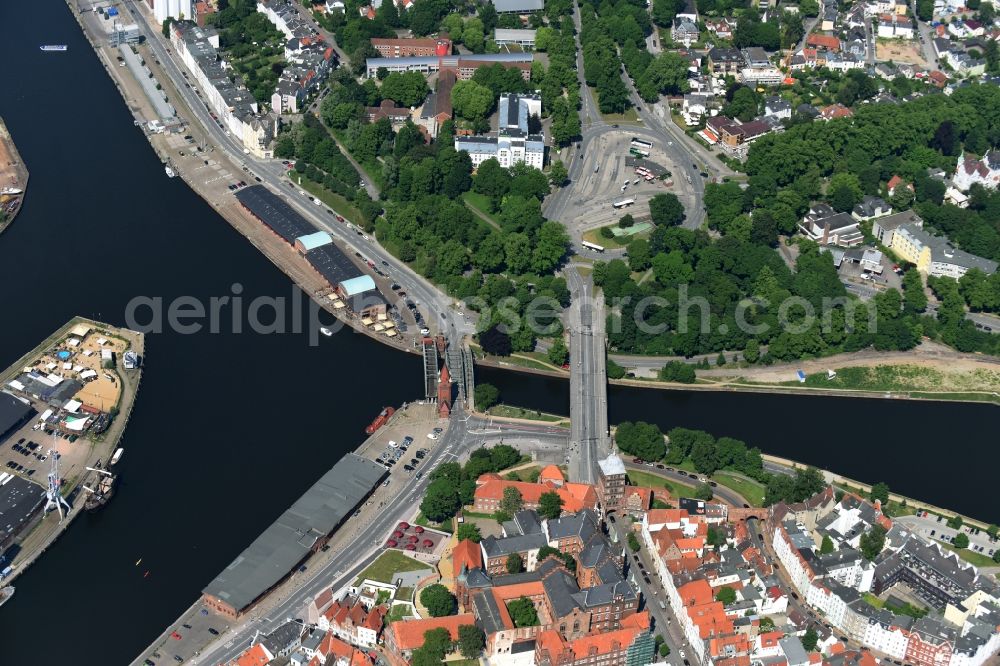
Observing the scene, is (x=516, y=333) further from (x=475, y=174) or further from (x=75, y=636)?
(x=75, y=636)

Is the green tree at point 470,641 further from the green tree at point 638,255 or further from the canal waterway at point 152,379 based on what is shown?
the green tree at point 638,255

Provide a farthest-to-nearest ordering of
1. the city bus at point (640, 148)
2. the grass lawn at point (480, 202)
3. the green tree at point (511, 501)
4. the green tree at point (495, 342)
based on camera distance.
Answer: the city bus at point (640, 148), the grass lawn at point (480, 202), the green tree at point (495, 342), the green tree at point (511, 501)

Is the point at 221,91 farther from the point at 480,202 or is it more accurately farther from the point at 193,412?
the point at 193,412

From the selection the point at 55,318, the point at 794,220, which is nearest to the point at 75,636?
the point at 55,318

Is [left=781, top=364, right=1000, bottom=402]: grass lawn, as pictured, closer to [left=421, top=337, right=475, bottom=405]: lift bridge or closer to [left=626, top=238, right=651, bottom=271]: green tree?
[left=626, top=238, right=651, bottom=271]: green tree

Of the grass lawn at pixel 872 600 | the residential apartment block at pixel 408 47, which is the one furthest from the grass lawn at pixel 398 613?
the residential apartment block at pixel 408 47

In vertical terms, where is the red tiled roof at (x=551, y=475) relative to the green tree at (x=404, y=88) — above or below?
below

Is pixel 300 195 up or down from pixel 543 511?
up
